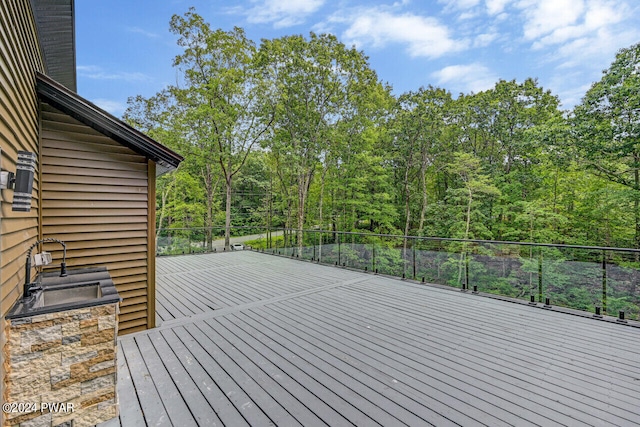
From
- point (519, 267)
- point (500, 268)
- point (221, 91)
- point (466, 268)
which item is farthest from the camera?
Answer: point (221, 91)

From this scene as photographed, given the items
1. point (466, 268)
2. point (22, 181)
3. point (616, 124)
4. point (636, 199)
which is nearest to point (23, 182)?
point (22, 181)

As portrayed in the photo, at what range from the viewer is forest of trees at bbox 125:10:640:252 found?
30.8 feet

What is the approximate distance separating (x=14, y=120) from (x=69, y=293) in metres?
1.38

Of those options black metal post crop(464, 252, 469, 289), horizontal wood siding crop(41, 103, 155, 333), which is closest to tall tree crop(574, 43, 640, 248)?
black metal post crop(464, 252, 469, 289)

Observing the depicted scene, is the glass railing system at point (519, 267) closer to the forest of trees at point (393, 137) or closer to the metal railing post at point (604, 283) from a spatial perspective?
the metal railing post at point (604, 283)

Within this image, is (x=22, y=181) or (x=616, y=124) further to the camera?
(x=616, y=124)

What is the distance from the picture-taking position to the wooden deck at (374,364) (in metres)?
1.91

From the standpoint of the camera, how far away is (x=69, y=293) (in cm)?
233

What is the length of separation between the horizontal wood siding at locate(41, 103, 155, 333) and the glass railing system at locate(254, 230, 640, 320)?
11.7 ft

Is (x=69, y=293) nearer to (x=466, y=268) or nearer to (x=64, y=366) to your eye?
(x=64, y=366)

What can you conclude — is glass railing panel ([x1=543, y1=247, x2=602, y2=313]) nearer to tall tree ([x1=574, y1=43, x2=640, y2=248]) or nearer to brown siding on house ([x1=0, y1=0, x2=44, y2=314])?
brown siding on house ([x1=0, y1=0, x2=44, y2=314])

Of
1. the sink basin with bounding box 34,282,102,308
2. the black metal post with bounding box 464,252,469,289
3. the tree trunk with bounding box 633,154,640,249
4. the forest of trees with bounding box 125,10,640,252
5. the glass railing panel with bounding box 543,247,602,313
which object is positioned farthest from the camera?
the forest of trees with bounding box 125,10,640,252

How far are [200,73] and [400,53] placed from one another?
9.61 metres

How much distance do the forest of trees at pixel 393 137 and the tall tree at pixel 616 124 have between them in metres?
0.03
